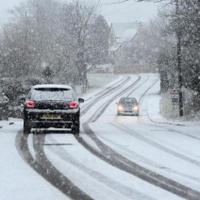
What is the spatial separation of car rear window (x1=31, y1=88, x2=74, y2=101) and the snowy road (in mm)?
1569

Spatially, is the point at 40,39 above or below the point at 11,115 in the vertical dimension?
above

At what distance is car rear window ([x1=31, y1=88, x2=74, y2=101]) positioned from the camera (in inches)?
830

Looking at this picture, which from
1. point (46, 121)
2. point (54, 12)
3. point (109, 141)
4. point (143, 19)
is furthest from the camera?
point (143, 19)

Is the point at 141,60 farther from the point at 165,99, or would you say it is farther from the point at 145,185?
the point at 145,185

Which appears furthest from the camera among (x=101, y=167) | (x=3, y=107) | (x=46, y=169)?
(x=3, y=107)

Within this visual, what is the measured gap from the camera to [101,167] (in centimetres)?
1196

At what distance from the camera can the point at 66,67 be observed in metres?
86.4

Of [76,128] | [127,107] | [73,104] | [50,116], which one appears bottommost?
[127,107]

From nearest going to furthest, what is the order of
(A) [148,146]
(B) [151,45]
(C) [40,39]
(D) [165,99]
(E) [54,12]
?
1. (A) [148,146]
2. (D) [165,99]
3. (C) [40,39]
4. (E) [54,12]
5. (B) [151,45]

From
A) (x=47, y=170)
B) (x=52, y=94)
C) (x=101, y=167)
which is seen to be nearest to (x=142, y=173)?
(x=101, y=167)

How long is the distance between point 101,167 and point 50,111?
9.10 metres

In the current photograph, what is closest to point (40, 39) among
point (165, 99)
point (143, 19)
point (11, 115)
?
point (165, 99)

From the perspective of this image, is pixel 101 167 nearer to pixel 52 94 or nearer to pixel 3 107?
pixel 52 94

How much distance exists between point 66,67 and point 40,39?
527 centimetres
